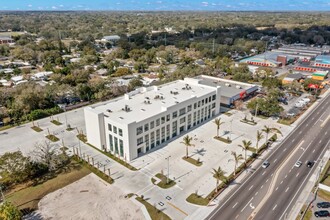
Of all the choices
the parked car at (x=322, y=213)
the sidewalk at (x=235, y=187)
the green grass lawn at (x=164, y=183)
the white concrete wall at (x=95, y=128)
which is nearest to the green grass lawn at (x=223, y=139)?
the sidewalk at (x=235, y=187)

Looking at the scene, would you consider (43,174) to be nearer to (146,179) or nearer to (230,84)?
(146,179)

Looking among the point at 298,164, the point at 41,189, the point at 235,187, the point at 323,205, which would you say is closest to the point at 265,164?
the point at 298,164

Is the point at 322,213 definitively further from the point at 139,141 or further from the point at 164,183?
the point at 139,141

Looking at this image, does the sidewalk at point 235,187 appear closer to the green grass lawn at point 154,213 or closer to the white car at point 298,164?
the green grass lawn at point 154,213

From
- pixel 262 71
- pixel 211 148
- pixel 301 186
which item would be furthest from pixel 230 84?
pixel 301 186

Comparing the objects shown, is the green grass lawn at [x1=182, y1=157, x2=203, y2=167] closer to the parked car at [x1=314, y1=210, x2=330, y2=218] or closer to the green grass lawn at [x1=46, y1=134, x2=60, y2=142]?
the parked car at [x1=314, y1=210, x2=330, y2=218]
